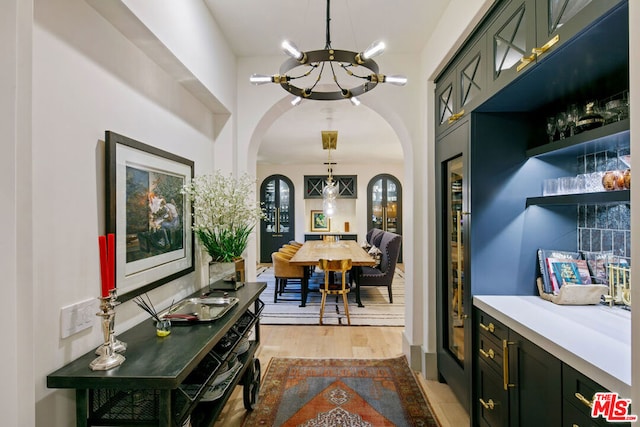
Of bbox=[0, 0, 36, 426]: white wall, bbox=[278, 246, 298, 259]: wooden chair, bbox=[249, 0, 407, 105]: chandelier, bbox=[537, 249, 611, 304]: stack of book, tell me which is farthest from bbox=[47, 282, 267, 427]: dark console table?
bbox=[278, 246, 298, 259]: wooden chair

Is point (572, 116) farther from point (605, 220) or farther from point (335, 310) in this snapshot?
point (335, 310)

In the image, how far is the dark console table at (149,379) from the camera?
3.83ft

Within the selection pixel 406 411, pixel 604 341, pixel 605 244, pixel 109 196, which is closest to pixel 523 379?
pixel 604 341

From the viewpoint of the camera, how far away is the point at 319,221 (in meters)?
9.70

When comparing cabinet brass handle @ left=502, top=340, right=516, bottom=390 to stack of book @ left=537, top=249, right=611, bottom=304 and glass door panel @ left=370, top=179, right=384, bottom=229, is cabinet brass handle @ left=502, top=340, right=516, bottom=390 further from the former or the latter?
glass door panel @ left=370, top=179, right=384, bottom=229

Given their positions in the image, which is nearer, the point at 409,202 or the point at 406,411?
the point at 406,411

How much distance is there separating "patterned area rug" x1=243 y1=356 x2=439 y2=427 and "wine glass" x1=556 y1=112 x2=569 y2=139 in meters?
1.98

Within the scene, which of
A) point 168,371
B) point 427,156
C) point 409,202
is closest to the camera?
point 168,371

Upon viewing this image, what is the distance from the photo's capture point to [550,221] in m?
2.04

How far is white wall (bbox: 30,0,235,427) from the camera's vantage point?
1.17 m

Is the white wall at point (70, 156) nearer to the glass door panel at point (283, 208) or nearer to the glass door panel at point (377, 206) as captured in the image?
the glass door panel at point (283, 208)

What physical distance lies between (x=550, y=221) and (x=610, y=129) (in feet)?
2.57

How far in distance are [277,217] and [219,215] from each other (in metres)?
7.07

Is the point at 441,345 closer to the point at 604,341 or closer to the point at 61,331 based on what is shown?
the point at 604,341
